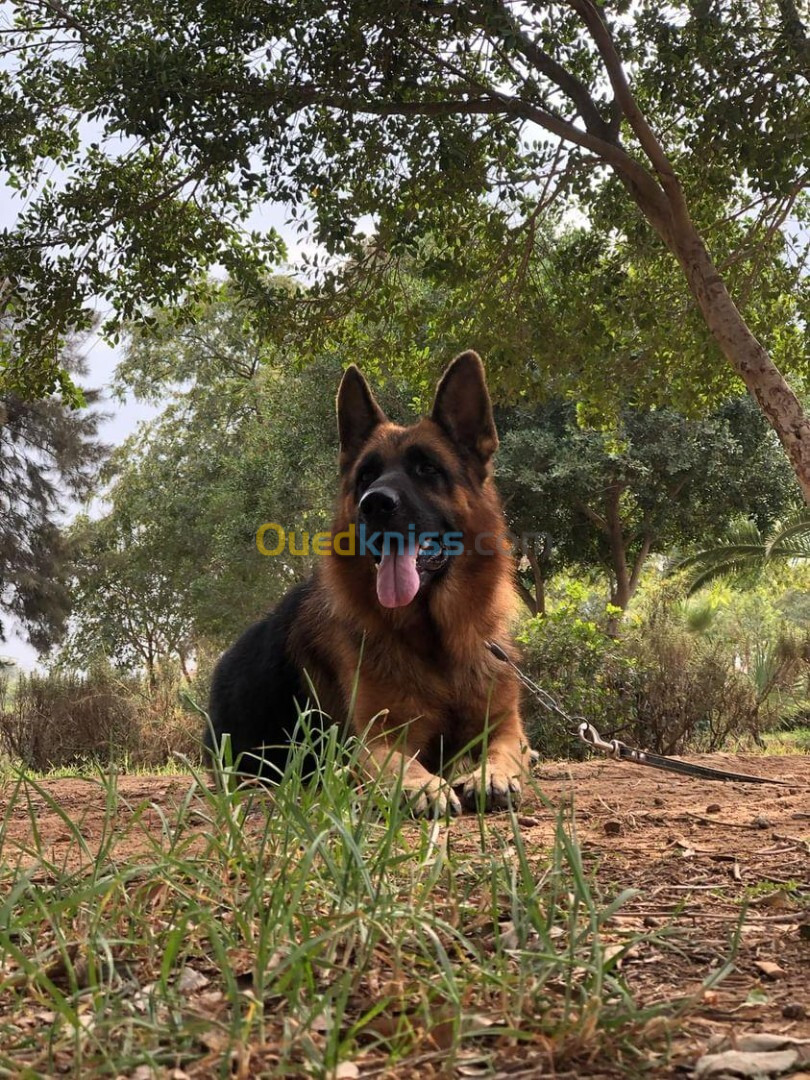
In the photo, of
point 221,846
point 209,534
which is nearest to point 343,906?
point 221,846

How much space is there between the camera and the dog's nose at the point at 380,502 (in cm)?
457

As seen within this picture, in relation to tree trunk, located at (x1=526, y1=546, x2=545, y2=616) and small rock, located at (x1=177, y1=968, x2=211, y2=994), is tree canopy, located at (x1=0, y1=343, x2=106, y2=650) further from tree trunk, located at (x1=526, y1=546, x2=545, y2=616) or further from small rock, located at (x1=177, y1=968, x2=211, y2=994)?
small rock, located at (x1=177, y1=968, x2=211, y2=994)

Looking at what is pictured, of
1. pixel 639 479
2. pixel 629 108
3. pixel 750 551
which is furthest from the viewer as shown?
pixel 639 479

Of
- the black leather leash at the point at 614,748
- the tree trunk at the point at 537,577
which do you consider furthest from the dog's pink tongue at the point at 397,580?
the tree trunk at the point at 537,577

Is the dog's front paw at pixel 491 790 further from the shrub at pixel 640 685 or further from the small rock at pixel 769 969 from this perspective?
the shrub at pixel 640 685

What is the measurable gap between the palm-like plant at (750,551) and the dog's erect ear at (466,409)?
1101 cm

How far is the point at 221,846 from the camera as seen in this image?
2385 millimetres

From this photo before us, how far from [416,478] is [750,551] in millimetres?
13289

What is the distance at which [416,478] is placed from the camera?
16.0 feet

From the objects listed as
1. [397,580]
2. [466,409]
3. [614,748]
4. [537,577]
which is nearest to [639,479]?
[537,577]

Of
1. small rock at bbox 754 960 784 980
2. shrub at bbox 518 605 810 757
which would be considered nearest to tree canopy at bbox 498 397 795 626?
shrub at bbox 518 605 810 757

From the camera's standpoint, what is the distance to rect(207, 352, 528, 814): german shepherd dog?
468 centimetres

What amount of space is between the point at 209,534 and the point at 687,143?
76.8 ft

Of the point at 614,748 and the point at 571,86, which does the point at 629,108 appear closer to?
the point at 571,86
